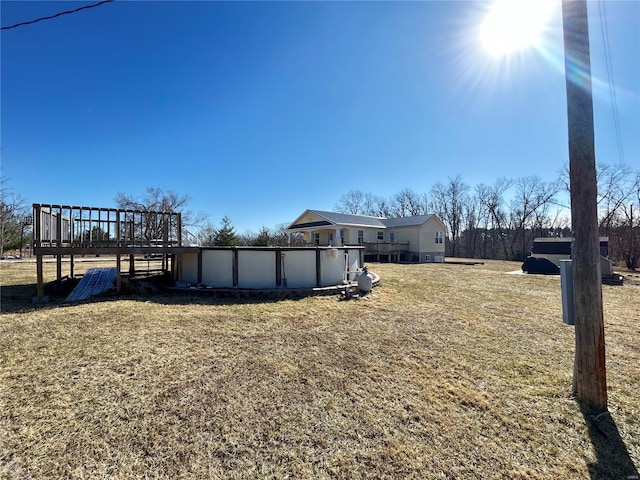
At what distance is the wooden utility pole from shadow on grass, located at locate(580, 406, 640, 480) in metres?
0.17

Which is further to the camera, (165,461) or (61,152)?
(61,152)

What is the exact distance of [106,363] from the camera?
11.7 feet

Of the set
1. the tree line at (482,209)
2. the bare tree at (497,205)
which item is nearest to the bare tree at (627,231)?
the tree line at (482,209)

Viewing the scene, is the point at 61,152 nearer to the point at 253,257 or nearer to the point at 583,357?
the point at 253,257

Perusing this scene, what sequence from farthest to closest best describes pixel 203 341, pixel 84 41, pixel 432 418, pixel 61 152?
pixel 61 152 → pixel 84 41 → pixel 203 341 → pixel 432 418

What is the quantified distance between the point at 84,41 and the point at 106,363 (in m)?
8.24

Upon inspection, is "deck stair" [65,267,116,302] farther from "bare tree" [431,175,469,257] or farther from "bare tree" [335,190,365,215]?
"bare tree" [431,175,469,257]

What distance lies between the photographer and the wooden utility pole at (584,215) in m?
2.64

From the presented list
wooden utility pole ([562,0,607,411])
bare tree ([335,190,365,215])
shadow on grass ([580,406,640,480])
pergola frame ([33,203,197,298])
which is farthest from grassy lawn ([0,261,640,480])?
bare tree ([335,190,365,215])

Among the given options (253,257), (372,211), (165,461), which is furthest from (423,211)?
(165,461)

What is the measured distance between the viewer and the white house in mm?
23297

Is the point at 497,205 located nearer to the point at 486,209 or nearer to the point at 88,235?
the point at 486,209

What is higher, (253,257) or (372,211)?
(372,211)

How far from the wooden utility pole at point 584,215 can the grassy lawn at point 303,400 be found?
35 centimetres
